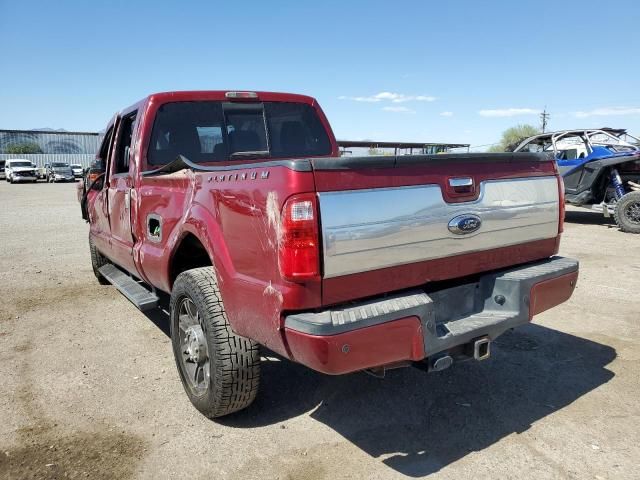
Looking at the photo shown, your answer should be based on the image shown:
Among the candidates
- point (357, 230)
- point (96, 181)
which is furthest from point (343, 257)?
point (96, 181)

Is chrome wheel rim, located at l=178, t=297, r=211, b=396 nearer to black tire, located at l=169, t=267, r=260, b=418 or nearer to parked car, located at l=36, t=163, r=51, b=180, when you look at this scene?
black tire, located at l=169, t=267, r=260, b=418

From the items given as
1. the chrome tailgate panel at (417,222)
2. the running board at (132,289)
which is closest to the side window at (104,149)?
the running board at (132,289)

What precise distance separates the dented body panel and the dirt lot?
0.73 meters

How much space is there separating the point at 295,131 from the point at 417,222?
8.52ft

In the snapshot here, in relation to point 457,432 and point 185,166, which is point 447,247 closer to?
point 457,432

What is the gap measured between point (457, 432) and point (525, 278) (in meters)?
1.00

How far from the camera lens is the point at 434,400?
3.49 meters

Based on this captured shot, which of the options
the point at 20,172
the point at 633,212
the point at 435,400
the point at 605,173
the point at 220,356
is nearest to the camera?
the point at 220,356

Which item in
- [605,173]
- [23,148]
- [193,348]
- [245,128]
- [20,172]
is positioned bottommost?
[193,348]

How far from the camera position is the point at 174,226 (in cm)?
345

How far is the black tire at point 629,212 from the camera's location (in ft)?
33.9

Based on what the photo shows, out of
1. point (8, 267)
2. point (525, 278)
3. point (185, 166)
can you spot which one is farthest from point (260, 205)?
point (8, 267)

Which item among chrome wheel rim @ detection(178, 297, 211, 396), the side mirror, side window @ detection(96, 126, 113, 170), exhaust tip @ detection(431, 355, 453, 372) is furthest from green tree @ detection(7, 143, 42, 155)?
exhaust tip @ detection(431, 355, 453, 372)

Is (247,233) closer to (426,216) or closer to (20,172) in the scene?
(426,216)
